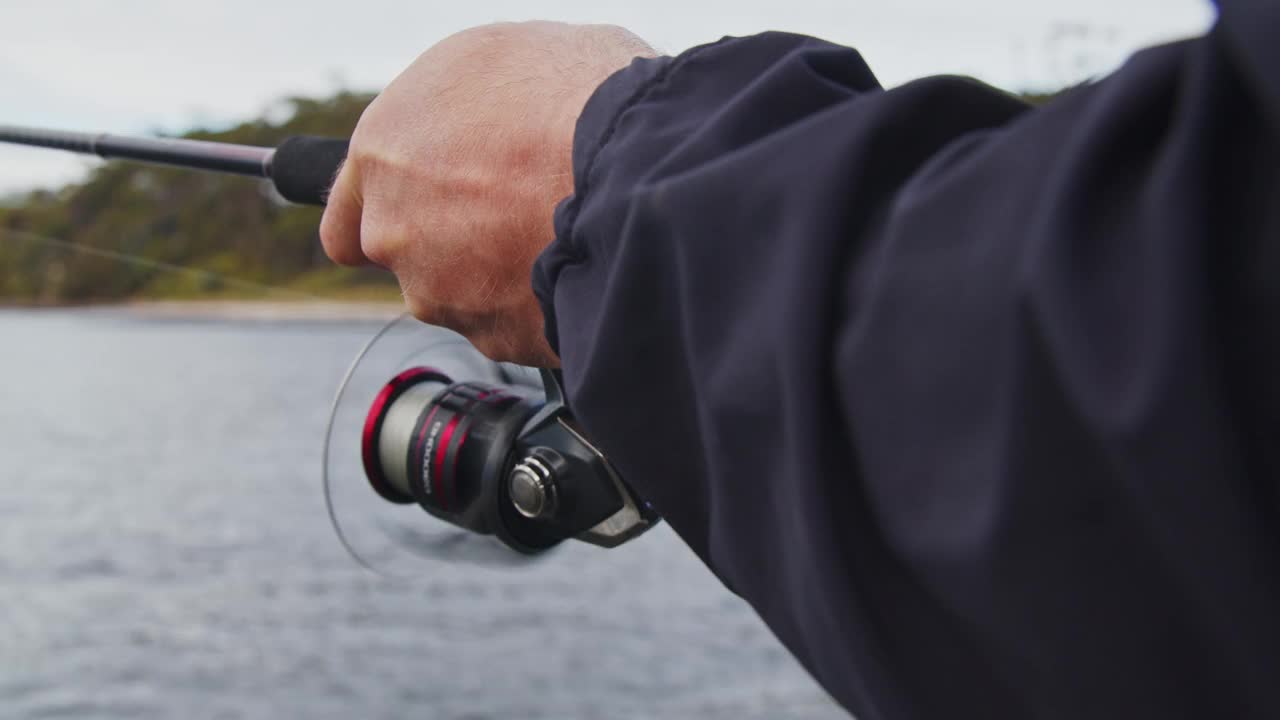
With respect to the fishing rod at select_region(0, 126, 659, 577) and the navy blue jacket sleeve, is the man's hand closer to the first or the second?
the navy blue jacket sleeve

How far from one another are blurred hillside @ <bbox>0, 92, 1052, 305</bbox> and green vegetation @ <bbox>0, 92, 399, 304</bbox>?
0.05 feet

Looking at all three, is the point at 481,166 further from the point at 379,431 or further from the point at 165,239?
the point at 165,239

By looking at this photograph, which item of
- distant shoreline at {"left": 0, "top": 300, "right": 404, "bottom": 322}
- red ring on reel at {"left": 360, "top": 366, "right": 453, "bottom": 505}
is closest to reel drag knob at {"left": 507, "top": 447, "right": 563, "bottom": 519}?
red ring on reel at {"left": 360, "top": 366, "right": 453, "bottom": 505}

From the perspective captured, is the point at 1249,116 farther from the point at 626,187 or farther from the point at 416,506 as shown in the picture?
the point at 416,506

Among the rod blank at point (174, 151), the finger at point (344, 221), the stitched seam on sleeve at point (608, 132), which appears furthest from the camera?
the rod blank at point (174, 151)

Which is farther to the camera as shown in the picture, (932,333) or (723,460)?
(723,460)

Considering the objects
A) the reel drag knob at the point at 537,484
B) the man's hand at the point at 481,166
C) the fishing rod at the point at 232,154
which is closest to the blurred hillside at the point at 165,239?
the fishing rod at the point at 232,154

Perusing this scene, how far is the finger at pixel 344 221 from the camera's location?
1245mm

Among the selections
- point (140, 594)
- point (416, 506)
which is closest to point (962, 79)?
point (416, 506)

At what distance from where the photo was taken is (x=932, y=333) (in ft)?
2.02

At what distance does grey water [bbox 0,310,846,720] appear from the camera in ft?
31.9

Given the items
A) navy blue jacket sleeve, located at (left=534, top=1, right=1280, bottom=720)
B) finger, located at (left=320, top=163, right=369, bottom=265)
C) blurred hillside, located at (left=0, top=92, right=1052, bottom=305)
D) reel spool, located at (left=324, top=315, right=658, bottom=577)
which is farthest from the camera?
blurred hillside, located at (left=0, top=92, right=1052, bottom=305)

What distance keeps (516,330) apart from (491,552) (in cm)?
59

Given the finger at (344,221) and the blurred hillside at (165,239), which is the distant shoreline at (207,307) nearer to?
the blurred hillside at (165,239)
